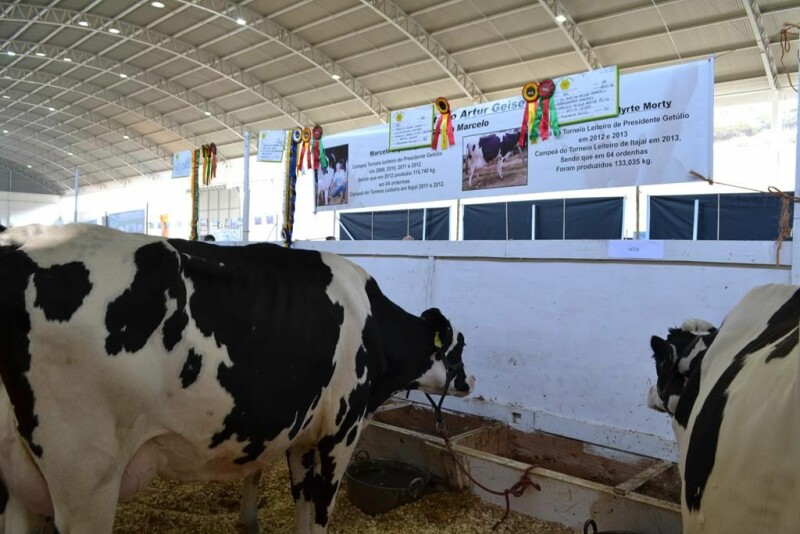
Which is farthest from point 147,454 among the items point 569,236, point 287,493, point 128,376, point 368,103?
point 368,103

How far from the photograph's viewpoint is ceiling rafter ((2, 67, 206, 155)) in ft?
77.0

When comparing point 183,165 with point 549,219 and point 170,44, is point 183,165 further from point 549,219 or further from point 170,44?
point 170,44

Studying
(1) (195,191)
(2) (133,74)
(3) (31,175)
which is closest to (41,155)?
(3) (31,175)

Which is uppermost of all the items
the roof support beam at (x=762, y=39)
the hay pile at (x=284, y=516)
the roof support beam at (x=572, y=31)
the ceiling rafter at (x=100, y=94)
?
the ceiling rafter at (x=100, y=94)

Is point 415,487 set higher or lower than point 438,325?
lower

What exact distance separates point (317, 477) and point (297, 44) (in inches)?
688

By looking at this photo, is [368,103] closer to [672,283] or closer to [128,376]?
[672,283]

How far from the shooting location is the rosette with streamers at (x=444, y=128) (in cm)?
568

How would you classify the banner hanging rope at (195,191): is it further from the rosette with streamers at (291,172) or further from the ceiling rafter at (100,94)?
the ceiling rafter at (100,94)

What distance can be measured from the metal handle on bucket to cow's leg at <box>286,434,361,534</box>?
690 millimetres

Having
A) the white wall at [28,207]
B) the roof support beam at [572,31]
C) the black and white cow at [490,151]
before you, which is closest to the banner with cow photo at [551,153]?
the black and white cow at [490,151]

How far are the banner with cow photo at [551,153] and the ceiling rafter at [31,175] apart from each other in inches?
1572

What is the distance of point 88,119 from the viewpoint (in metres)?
28.1

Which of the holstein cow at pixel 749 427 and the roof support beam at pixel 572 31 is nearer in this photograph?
the holstein cow at pixel 749 427
